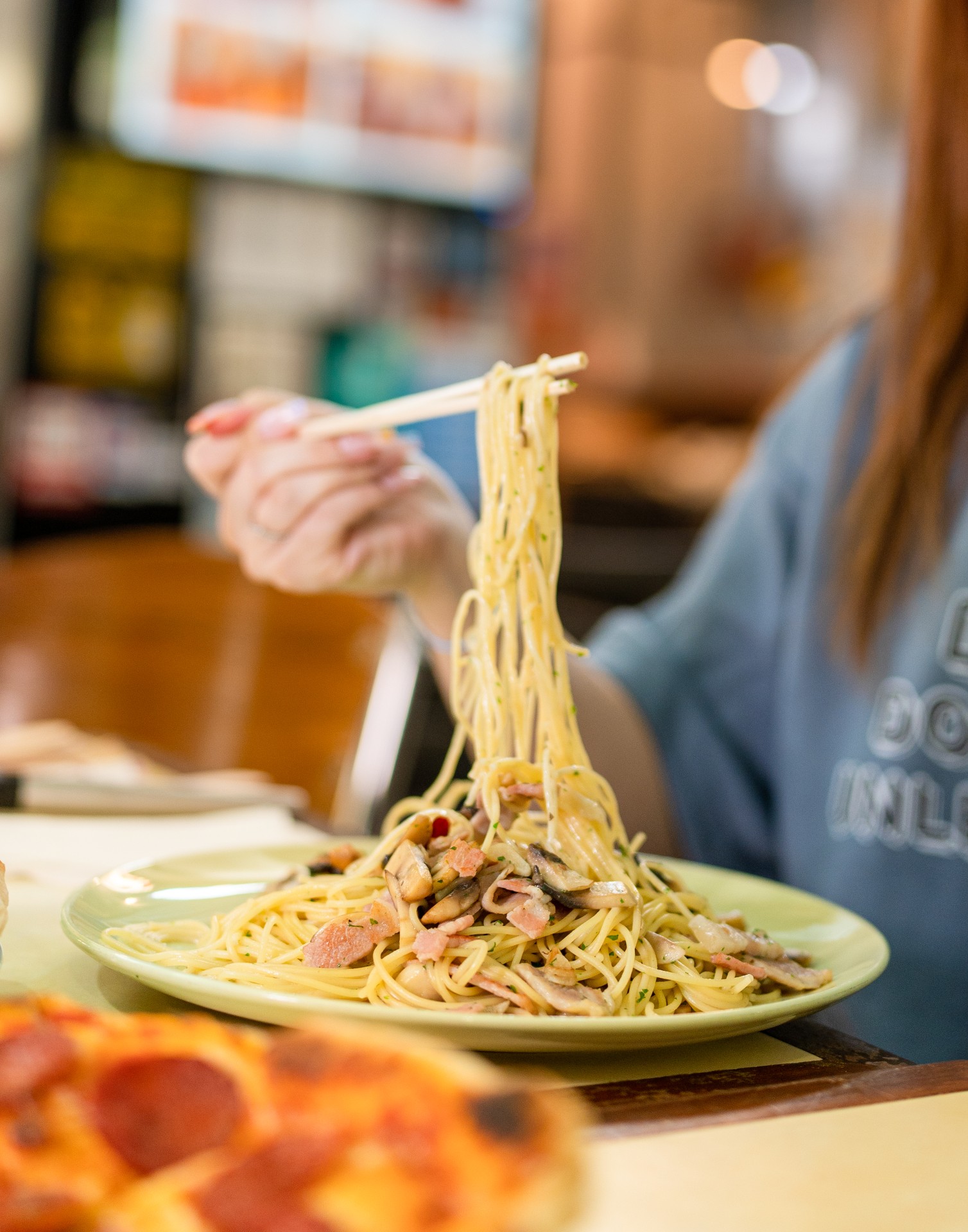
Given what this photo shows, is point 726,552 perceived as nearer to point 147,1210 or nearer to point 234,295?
point 147,1210

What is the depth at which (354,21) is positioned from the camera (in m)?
5.02

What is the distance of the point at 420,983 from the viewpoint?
0.62 m

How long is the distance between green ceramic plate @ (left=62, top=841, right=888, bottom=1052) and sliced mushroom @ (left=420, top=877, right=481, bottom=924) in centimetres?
10

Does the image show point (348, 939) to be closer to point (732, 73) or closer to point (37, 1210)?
point (37, 1210)

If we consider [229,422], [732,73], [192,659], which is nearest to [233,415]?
[229,422]

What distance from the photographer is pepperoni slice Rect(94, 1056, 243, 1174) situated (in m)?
0.35

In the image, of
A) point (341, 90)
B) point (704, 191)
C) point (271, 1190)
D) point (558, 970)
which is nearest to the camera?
point (271, 1190)

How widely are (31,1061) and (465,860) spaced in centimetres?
33

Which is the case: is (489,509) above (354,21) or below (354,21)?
below

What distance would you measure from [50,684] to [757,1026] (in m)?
1.52

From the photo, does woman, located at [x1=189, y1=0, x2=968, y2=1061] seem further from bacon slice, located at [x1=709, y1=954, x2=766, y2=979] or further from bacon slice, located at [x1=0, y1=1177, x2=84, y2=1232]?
bacon slice, located at [x1=0, y1=1177, x2=84, y2=1232]

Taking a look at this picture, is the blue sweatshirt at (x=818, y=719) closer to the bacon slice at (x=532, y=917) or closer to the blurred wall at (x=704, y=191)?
the bacon slice at (x=532, y=917)

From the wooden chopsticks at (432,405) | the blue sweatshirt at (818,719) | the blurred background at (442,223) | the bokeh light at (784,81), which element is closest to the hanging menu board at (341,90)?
the blurred background at (442,223)

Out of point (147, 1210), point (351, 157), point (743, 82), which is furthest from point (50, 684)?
point (743, 82)
